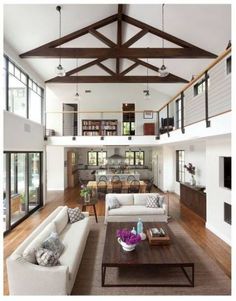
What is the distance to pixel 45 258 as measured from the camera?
303 cm

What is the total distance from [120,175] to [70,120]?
195 inches

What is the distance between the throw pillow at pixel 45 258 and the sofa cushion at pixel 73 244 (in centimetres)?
24

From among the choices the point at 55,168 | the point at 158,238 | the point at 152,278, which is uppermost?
the point at 55,168

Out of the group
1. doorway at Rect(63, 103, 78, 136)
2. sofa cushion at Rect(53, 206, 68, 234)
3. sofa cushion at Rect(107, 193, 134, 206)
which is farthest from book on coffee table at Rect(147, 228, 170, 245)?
doorway at Rect(63, 103, 78, 136)

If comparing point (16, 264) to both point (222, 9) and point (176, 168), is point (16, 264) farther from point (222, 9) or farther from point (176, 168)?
point (176, 168)

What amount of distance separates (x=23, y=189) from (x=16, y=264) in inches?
179

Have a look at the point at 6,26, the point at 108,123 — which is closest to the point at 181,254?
the point at 6,26

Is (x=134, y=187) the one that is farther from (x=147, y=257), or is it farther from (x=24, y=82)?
(x=24, y=82)

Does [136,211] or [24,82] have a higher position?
[24,82]

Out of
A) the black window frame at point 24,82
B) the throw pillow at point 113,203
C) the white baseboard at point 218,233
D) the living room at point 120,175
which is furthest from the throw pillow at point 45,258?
the black window frame at point 24,82

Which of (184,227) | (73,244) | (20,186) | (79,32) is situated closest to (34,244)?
(73,244)

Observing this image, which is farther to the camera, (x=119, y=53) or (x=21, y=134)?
(x=119, y=53)

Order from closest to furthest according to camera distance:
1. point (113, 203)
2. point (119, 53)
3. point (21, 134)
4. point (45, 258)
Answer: point (45, 258), point (113, 203), point (21, 134), point (119, 53)

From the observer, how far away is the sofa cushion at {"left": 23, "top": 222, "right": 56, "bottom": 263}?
3042mm
